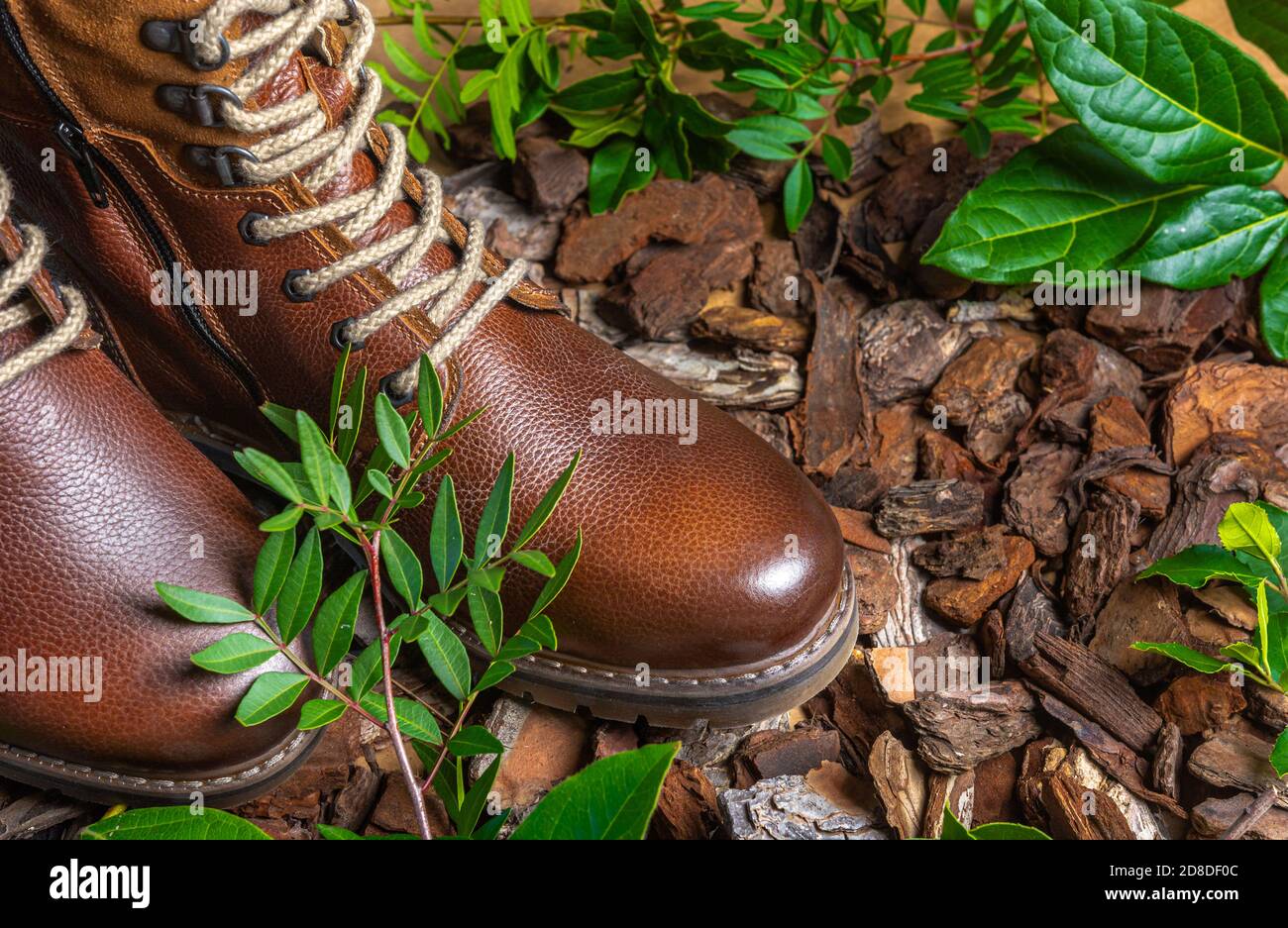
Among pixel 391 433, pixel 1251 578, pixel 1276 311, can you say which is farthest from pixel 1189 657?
pixel 391 433

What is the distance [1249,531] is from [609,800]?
635 millimetres

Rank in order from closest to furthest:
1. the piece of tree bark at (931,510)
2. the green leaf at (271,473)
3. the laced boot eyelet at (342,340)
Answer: the green leaf at (271,473) < the laced boot eyelet at (342,340) < the piece of tree bark at (931,510)

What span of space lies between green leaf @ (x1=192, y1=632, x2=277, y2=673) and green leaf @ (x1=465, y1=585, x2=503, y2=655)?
16 centimetres

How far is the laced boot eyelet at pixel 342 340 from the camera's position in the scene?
952 mm

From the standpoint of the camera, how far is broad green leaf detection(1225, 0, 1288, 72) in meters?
1.26

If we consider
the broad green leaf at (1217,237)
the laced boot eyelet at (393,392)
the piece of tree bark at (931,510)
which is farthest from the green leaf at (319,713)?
the broad green leaf at (1217,237)

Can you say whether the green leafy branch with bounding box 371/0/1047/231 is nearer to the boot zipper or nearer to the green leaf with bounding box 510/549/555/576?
the boot zipper

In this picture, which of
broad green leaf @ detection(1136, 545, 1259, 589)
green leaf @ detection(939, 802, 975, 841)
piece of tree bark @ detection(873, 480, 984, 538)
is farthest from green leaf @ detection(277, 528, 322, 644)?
broad green leaf @ detection(1136, 545, 1259, 589)

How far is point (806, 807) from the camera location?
936mm

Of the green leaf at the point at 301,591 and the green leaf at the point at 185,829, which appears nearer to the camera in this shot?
the green leaf at the point at 185,829

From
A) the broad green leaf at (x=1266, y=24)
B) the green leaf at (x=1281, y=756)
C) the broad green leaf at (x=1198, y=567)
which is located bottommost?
the green leaf at (x=1281, y=756)

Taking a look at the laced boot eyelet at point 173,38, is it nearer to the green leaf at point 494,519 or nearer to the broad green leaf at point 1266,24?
Answer: the green leaf at point 494,519

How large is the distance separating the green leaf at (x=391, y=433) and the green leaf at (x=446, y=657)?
131 millimetres
